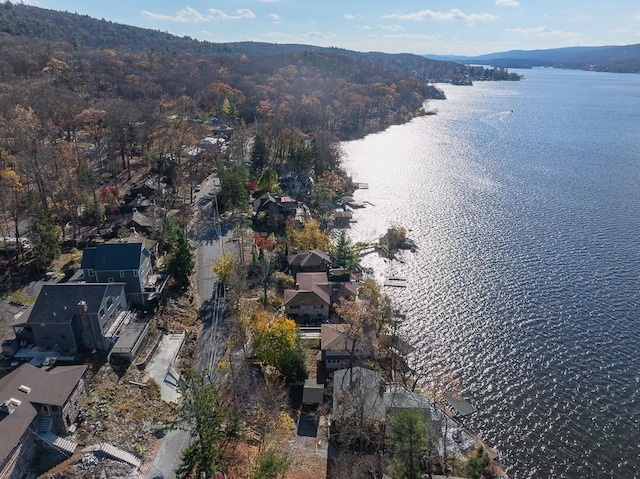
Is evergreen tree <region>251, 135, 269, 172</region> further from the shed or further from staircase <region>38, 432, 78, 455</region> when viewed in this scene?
staircase <region>38, 432, 78, 455</region>

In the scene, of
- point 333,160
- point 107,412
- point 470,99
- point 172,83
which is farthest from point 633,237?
point 470,99

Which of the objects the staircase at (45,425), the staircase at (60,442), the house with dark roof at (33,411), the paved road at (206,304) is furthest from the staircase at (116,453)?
the staircase at (45,425)

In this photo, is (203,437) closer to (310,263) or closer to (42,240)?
(310,263)

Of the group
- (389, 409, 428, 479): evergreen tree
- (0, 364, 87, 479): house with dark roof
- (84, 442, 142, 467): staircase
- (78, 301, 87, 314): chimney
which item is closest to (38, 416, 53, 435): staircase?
(0, 364, 87, 479): house with dark roof

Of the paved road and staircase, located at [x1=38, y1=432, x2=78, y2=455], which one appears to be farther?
the paved road

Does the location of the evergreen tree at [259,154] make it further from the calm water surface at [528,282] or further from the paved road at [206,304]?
the calm water surface at [528,282]

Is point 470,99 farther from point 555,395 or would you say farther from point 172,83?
point 555,395
